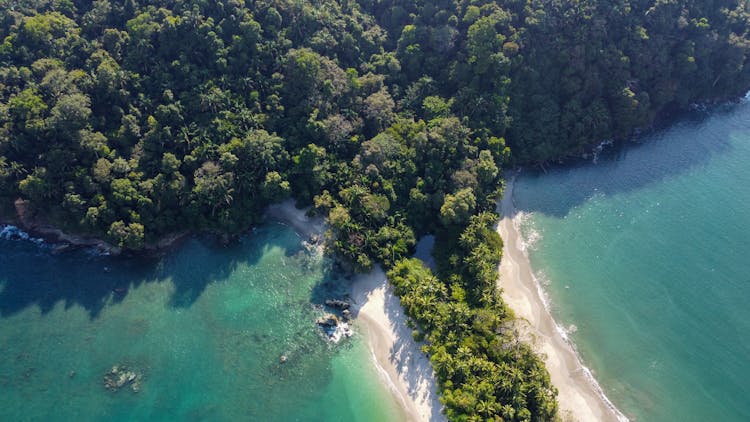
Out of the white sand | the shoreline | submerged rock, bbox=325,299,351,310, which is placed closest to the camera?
the white sand

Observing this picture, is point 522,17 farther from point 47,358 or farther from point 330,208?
point 47,358

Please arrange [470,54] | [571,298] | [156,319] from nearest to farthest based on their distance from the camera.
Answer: [156,319] < [571,298] < [470,54]

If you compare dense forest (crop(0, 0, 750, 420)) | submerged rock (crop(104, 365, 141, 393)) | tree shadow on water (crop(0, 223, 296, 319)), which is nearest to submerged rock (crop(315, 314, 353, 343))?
dense forest (crop(0, 0, 750, 420))

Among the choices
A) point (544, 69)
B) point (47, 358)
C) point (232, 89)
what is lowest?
point (47, 358)

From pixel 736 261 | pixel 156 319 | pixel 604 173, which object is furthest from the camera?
pixel 604 173

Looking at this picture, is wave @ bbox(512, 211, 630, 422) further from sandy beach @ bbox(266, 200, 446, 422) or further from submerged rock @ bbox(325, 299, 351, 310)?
submerged rock @ bbox(325, 299, 351, 310)

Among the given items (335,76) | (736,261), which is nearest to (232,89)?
(335,76)

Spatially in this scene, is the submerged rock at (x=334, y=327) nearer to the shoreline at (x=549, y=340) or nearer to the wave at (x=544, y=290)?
the shoreline at (x=549, y=340)
